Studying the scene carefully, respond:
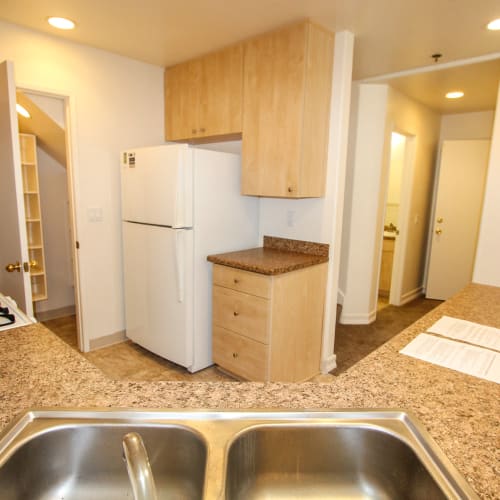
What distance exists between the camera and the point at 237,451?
2.43ft

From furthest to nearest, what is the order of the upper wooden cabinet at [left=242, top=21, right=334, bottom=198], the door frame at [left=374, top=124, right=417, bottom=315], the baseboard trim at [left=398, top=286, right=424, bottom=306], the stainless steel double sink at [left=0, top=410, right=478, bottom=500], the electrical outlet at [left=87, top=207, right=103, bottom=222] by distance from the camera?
1. the baseboard trim at [left=398, top=286, right=424, bottom=306]
2. the door frame at [left=374, top=124, right=417, bottom=315]
3. the electrical outlet at [left=87, top=207, right=103, bottom=222]
4. the upper wooden cabinet at [left=242, top=21, right=334, bottom=198]
5. the stainless steel double sink at [left=0, top=410, right=478, bottom=500]

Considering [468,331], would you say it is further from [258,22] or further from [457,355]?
[258,22]

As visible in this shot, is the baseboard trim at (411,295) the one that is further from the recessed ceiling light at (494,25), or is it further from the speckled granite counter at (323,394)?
the speckled granite counter at (323,394)

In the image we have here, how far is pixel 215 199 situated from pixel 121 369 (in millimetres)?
1476

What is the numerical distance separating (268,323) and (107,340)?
Answer: 1636 mm

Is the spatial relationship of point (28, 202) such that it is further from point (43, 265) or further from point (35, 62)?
point (35, 62)

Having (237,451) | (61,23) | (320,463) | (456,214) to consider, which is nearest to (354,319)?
(456,214)

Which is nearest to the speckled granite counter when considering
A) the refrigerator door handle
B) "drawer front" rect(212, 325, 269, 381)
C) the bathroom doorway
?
"drawer front" rect(212, 325, 269, 381)

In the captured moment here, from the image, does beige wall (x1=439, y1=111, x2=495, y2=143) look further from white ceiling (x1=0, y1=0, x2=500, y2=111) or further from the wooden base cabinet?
the wooden base cabinet

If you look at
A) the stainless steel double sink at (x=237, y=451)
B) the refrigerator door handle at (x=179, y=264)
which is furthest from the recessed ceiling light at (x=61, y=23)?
the stainless steel double sink at (x=237, y=451)

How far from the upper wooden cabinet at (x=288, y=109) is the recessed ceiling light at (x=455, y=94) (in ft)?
6.31

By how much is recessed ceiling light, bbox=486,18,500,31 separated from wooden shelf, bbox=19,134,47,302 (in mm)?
3630

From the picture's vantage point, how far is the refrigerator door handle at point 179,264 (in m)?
2.47

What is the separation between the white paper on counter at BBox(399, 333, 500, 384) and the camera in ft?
3.29
